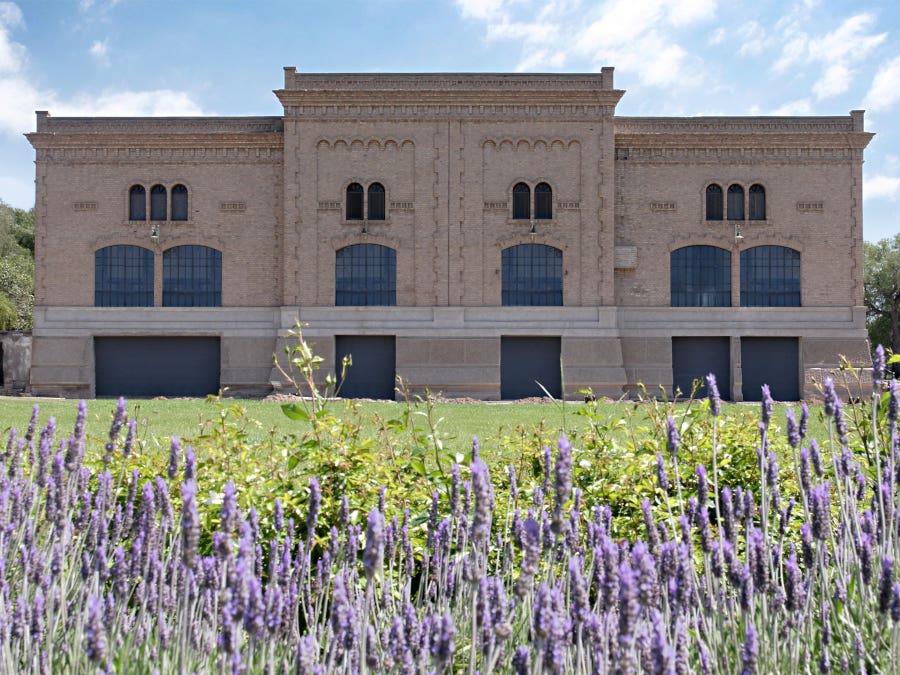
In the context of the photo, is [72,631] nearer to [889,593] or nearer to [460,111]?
[889,593]

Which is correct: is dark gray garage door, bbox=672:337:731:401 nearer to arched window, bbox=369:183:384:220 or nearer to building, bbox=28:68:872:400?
building, bbox=28:68:872:400

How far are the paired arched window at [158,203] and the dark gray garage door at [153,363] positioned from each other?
14.9ft

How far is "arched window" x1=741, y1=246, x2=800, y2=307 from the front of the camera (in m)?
26.7

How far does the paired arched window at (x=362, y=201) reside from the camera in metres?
26.2

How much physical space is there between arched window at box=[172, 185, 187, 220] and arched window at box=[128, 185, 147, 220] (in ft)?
3.33

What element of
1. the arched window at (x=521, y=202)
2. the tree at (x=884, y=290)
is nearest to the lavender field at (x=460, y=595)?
the arched window at (x=521, y=202)

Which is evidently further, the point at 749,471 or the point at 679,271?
the point at 679,271

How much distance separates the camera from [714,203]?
26.9 metres

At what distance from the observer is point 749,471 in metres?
5.16

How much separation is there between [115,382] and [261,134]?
1060 centimetres

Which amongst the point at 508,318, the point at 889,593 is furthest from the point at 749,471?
the point at 508,318

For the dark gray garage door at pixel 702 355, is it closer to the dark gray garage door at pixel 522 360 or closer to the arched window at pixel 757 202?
the dark gray garage door at pixel 522 360

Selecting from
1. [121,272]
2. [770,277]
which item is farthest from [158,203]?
[770,277]

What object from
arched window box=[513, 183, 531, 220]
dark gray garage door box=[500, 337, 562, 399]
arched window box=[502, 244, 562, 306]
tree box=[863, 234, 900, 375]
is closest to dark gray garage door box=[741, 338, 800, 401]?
dark gray garage door box=[500, 337, 562, 399]
